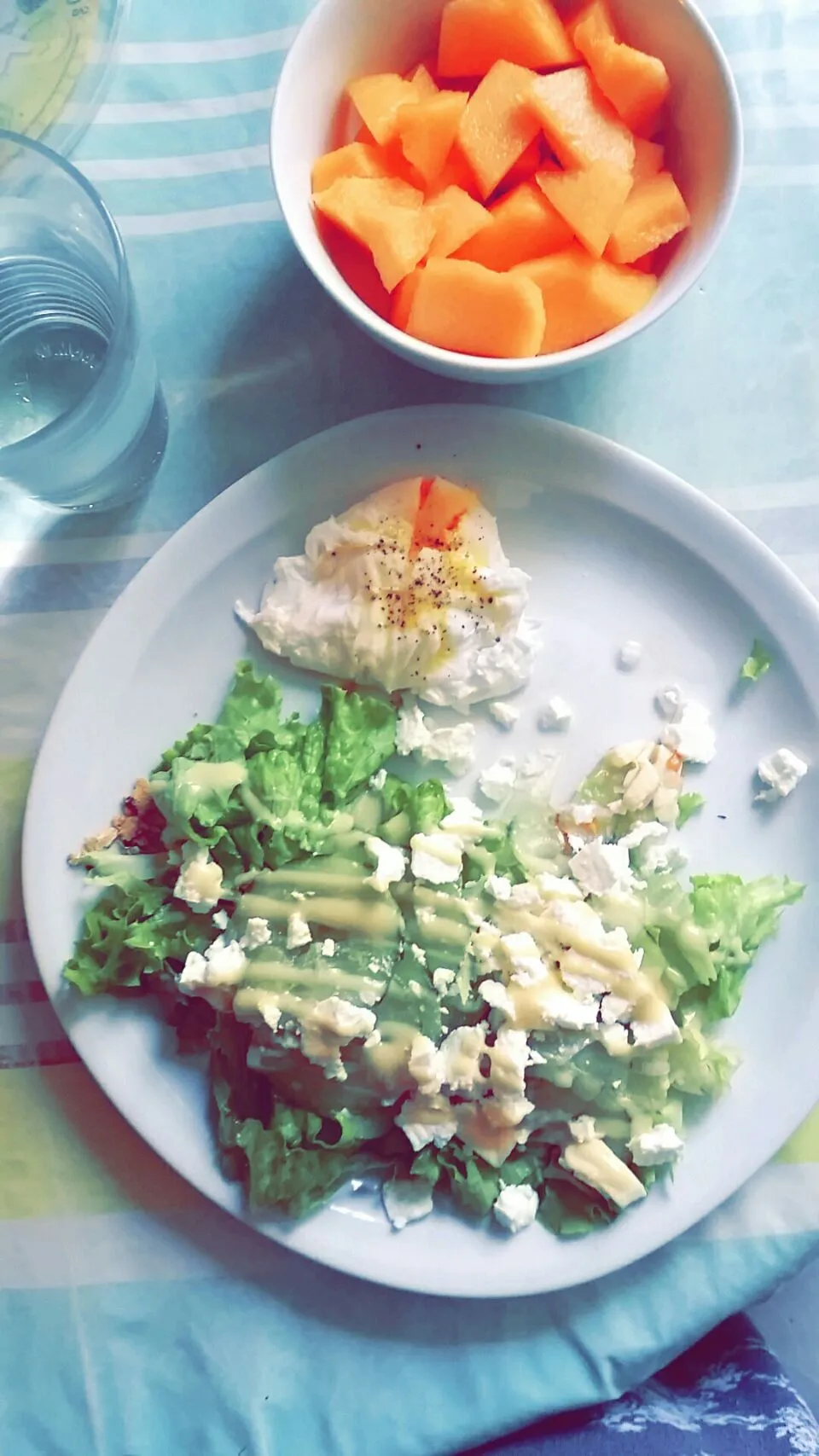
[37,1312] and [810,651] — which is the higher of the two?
[810,651]

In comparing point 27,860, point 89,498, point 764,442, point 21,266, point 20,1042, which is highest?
point 764,442

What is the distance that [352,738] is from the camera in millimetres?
871

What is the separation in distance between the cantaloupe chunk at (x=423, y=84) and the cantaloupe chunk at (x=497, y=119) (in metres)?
0.06

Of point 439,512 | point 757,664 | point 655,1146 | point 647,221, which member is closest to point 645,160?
point 647,221

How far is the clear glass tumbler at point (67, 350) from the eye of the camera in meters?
0.83

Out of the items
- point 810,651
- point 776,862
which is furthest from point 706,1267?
point 810,651

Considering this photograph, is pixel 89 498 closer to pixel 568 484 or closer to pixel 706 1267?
pixel 568 484

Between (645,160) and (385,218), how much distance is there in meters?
0.21

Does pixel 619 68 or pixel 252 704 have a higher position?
pixel 619 68

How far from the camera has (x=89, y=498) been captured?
0.94 meters

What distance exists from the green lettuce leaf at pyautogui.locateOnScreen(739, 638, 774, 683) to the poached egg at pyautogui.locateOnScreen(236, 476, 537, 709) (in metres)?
0.18

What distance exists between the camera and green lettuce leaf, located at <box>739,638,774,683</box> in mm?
915

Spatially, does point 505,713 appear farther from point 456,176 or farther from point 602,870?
point 456,176

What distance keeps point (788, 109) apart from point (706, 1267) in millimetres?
1044
